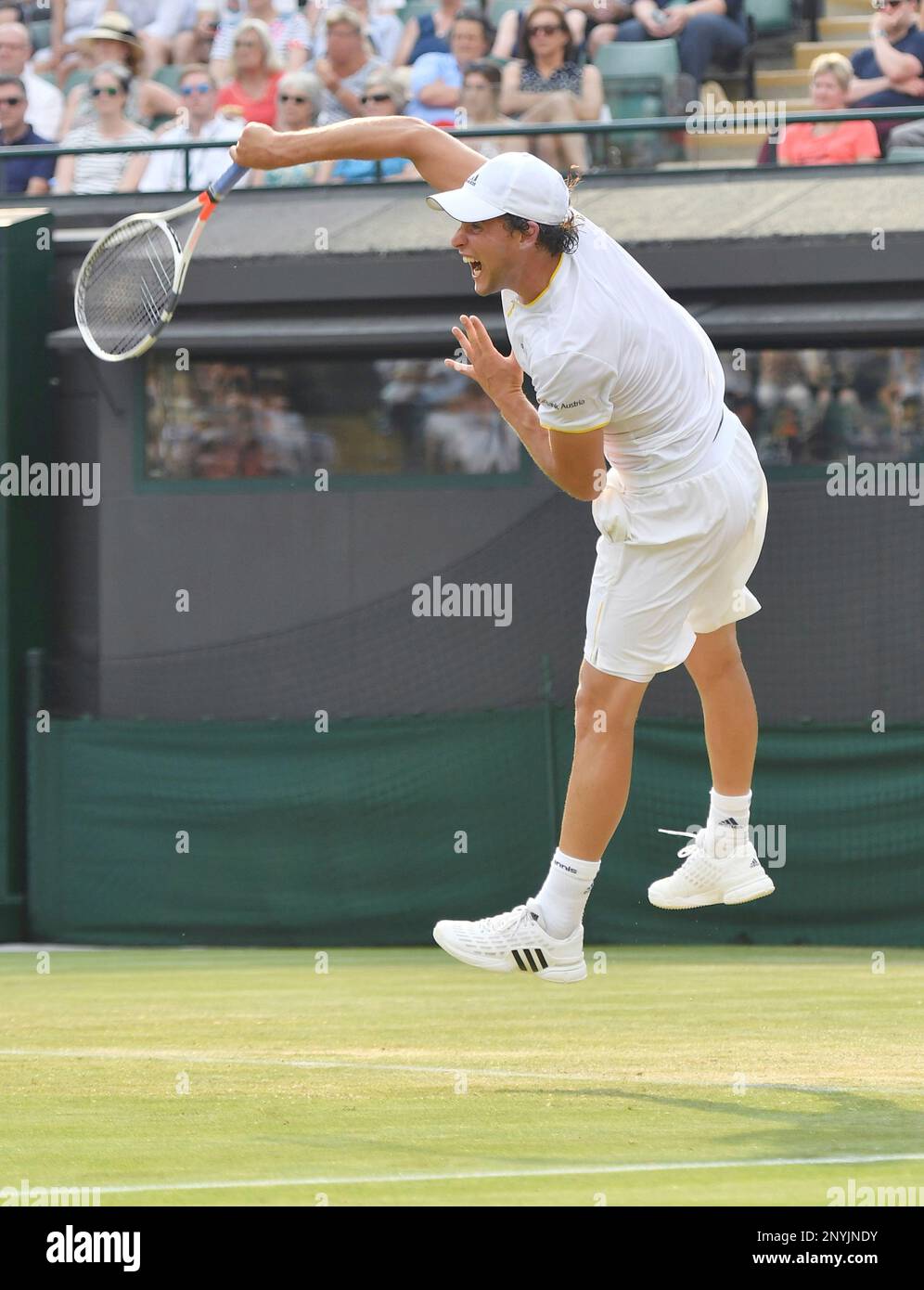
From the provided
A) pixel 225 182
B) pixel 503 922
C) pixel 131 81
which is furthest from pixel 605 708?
pixel 131 81

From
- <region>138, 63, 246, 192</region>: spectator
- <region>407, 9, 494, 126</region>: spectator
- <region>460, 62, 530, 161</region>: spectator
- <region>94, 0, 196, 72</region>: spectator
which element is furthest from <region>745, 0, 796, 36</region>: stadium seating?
<region>94, 0, 196, 72</region>: spectator

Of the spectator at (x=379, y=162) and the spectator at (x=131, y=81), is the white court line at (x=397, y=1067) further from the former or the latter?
the spectator at (x=131, y=81)

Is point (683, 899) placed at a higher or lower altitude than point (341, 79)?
lower

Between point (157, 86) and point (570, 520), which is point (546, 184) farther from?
point (157, 86)

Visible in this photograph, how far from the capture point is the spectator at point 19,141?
15109 mm

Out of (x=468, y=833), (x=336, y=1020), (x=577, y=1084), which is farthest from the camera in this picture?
(x=468, y=833)

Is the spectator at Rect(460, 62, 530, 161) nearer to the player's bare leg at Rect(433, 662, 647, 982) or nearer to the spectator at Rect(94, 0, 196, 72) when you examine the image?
the spectator at Rect(94, 0, 196, 72)

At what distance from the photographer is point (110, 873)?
13.9 meters

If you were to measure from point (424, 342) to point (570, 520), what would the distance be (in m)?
1.56

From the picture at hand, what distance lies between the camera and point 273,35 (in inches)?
611

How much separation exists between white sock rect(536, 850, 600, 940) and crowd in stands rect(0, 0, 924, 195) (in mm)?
7587

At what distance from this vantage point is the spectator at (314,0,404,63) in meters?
15.1
